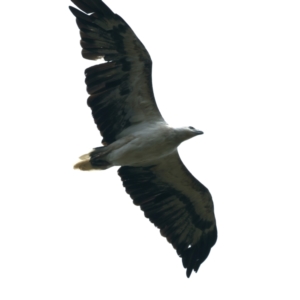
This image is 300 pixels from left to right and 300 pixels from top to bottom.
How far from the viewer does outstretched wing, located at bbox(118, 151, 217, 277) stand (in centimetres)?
1480

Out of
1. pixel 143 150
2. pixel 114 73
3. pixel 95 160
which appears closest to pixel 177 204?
pixel 143 150

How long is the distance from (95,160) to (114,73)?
1.50m

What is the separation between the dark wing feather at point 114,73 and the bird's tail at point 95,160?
0.22m

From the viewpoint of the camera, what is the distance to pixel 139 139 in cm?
1395

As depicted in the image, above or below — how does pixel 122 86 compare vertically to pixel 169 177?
above

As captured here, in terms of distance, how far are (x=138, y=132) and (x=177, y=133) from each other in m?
0.67

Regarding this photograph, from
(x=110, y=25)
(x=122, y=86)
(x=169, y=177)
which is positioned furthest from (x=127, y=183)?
(x=110, y=25)

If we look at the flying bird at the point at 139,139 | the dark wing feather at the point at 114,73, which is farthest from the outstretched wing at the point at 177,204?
the dark wing feather at the point at 114,73

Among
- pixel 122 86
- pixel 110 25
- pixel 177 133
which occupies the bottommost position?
pixel 177 133

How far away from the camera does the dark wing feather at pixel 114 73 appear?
1365 centimetres

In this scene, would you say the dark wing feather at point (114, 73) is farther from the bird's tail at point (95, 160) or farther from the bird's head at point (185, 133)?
the bird's head at point (185, 133)

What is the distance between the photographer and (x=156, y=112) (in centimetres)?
1423

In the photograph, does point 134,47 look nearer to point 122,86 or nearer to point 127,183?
point 122,86

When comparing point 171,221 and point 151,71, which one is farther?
point 171,221
